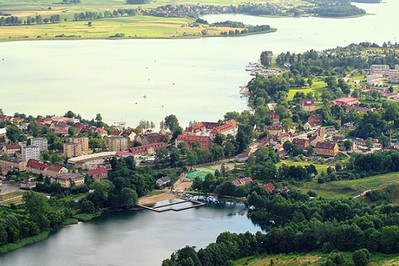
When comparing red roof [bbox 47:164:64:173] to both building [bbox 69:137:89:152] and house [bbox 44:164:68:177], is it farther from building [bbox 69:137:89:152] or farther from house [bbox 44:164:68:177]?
building [bbox 69:137:89:152]

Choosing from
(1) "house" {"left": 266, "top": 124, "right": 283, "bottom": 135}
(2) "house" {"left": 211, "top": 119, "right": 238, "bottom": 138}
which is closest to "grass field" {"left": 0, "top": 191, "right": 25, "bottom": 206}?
(2) "house" {"left": 211, "top": 119, "right": 238, "bottom": 138}

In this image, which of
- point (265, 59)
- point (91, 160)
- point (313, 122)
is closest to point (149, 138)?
point (91, 160)

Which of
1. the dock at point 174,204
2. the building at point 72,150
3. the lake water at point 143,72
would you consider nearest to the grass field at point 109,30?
the lake water at point 143,72

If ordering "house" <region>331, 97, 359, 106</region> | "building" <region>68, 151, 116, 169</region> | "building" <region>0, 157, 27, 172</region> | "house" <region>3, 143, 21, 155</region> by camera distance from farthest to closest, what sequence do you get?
"house" <region>331, 97, 359, 106</region>, "house" <region>3, 143, 21, 155</region>, "building" <region>68, 151, 116, 169</region>, "building" <region>0, 157, 27, 172</region>

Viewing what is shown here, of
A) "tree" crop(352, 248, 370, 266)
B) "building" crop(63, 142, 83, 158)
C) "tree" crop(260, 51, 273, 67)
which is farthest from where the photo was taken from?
"tree" crop(260, 51, 273, 67)

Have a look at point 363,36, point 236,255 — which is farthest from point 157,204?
point 363,36

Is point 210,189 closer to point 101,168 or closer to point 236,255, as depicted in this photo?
point 101,168
